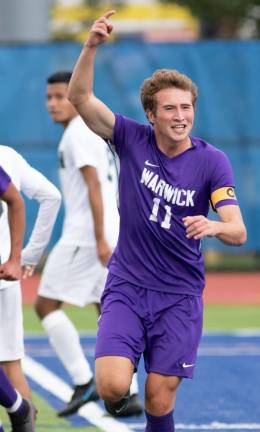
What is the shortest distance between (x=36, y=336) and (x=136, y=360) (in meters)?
6.39

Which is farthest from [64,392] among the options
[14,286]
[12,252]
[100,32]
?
[100,32]

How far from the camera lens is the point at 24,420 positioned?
7.67 m

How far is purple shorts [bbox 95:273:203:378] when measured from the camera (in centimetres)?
709

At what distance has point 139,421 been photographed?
919 centimetres

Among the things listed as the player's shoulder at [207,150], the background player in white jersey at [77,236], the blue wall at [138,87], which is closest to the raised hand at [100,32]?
the player's shoulder at [207,150]

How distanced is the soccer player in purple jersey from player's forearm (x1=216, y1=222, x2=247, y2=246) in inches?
8.8

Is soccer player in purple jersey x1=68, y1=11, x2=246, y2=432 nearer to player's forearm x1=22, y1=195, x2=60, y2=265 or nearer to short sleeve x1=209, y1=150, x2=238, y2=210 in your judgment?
short sleeve x1=209, y1=150, x2=238, y2=210

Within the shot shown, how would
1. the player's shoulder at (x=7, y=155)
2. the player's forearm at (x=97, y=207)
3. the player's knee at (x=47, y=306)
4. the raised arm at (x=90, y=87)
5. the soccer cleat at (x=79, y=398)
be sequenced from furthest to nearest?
the player's knee at (x=47, y=306)
the player's forearm at (x=97, y=207)
the soccer cleat at (x=79, y=398)
the player's shoulder at (x=7, y=155)
the raised arm at (x=90, y=87)

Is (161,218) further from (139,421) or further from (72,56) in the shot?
(72,56)

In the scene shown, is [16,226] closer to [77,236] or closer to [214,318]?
[77,236]

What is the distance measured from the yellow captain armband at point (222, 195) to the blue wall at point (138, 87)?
10.8m

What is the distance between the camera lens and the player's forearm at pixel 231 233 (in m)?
6.65

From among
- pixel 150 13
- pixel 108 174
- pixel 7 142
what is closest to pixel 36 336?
pixel 108 174

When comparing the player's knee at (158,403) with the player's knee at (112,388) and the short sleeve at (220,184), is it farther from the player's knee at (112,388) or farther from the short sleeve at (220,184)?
the short sleeve at (220,184)
